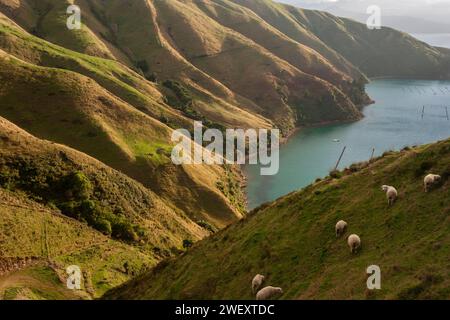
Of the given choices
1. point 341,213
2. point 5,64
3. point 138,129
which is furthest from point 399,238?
point 5,64

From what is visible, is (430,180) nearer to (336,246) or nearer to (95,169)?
(336,246)

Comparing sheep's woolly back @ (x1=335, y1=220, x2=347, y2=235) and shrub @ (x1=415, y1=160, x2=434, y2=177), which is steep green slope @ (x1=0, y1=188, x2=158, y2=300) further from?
shrub @ (x1=415, y1=160, x2=434, y2=177)

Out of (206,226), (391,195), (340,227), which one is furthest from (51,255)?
(391,195)

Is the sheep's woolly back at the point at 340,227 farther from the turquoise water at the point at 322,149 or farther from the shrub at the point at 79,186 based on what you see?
the turquoise water at the point at 322,149

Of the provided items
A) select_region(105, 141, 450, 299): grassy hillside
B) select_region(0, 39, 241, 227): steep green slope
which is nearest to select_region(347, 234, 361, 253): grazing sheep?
select_region(105, 141, 450, 299): grassy hillside

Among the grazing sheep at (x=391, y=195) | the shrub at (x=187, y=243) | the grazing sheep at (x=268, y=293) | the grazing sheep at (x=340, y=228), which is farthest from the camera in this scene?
the shrub at (x=187, y=243)

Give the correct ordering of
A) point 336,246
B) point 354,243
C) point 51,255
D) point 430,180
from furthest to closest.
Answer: point 51,255, point 430,180, point 336,246, point 354,243

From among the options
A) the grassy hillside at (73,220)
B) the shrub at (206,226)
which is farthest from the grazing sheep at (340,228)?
the shrub at (206,226)
